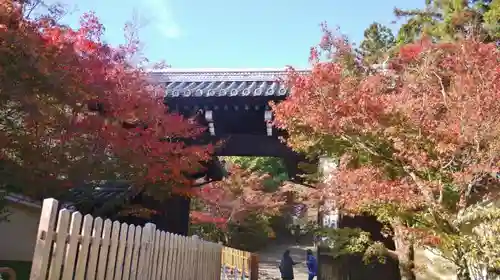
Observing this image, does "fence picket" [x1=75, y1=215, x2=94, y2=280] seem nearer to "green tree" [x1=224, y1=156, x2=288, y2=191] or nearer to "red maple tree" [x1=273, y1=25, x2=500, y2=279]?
"red maple tree" [x1=273, y1=25, x2=500, y2=279]

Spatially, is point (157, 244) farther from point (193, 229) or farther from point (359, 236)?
point (193, 229)

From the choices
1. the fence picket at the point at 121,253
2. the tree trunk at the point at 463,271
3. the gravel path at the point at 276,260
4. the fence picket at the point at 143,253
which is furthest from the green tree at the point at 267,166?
the fence picket at the point at 121,253

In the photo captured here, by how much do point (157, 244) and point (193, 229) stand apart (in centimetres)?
1829

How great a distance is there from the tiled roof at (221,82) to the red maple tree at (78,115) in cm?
89

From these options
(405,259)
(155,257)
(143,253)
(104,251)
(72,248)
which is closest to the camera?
(72,248)

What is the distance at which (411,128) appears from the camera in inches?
215

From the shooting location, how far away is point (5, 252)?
880 cm

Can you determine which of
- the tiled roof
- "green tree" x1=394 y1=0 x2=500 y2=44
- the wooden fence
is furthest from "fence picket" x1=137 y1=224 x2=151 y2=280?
"green tree" x1=394 y1=0 x2=500 y2=44

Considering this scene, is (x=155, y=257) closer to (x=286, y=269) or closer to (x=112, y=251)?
(x=112, y=251)

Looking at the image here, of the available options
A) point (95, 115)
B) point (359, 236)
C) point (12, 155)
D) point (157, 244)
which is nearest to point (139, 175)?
point (95, 115)

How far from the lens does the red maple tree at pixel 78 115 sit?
5.06 m

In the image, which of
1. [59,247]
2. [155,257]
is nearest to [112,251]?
[59,247]

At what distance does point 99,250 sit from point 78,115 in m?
3.60

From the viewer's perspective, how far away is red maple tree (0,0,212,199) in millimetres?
5059
